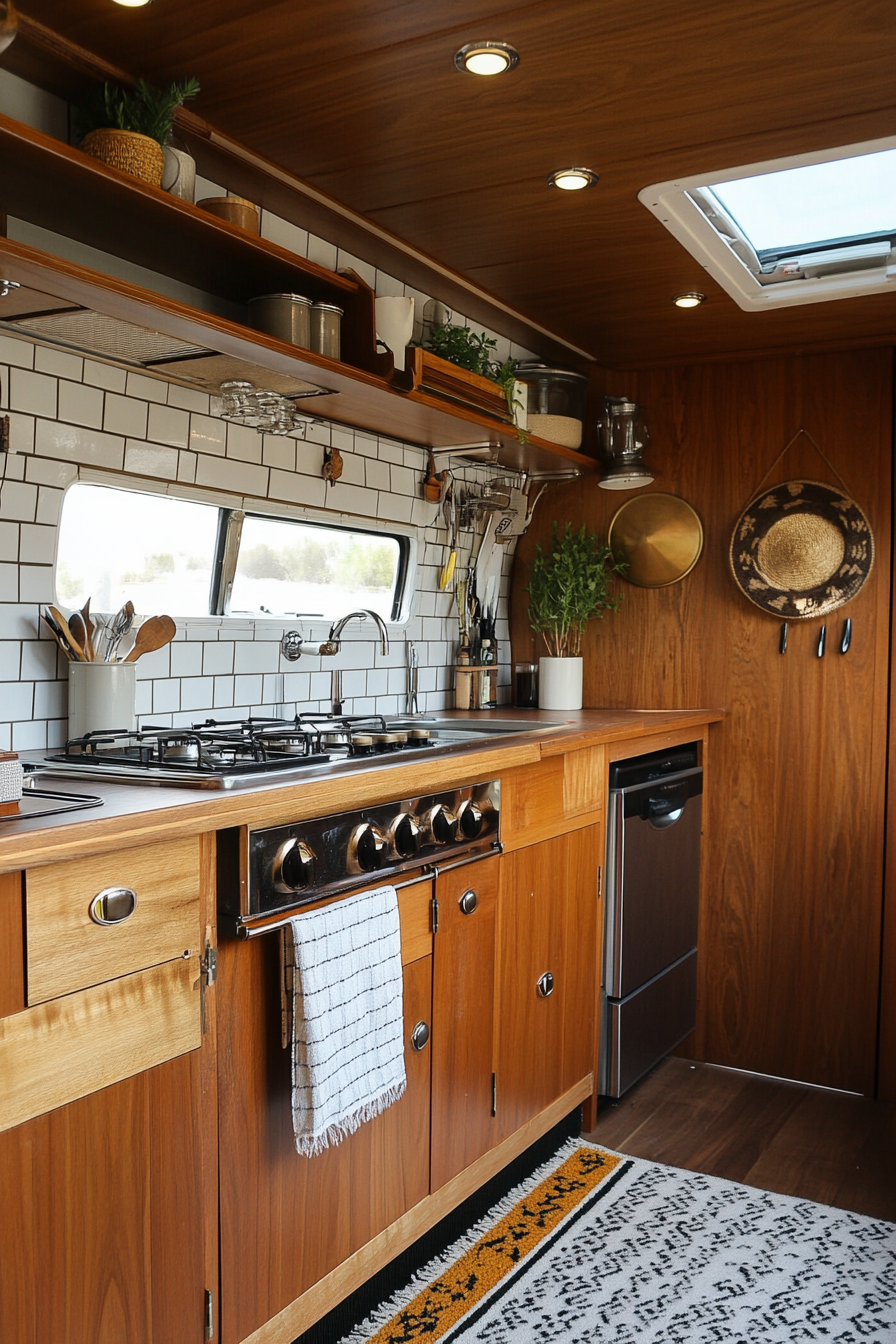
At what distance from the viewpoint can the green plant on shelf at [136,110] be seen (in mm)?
1967

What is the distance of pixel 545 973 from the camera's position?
2691 mm

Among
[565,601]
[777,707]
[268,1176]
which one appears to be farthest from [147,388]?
[777,707]

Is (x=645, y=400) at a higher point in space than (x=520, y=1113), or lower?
higher

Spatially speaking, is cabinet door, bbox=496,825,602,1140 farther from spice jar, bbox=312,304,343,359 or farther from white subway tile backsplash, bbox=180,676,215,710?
spice jar, bbox=312,304,343,359

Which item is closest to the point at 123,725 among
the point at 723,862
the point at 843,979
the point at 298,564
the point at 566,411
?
the point at 298,564

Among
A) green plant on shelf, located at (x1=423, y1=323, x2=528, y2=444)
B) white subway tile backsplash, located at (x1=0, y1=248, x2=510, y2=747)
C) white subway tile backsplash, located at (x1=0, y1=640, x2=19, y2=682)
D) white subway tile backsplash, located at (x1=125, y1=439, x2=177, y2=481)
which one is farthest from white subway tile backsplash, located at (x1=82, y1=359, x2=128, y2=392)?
green plant on shelf, located at (x1=423, y1=323, x2=528, y2=444)

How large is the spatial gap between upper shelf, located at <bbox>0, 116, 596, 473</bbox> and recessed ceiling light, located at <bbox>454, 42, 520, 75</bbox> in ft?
1.62

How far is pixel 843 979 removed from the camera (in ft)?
11.5

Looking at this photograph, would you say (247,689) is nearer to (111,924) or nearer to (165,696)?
(165,696)

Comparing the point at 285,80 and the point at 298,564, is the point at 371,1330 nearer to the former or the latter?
the point at 298,564

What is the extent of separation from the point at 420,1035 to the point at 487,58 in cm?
184

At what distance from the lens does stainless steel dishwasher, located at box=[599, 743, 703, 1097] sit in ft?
9.95

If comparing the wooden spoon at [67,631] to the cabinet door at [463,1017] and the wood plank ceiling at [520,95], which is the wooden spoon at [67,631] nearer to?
the cabinet door at [463,1017]

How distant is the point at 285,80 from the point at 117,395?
0.69 meters
